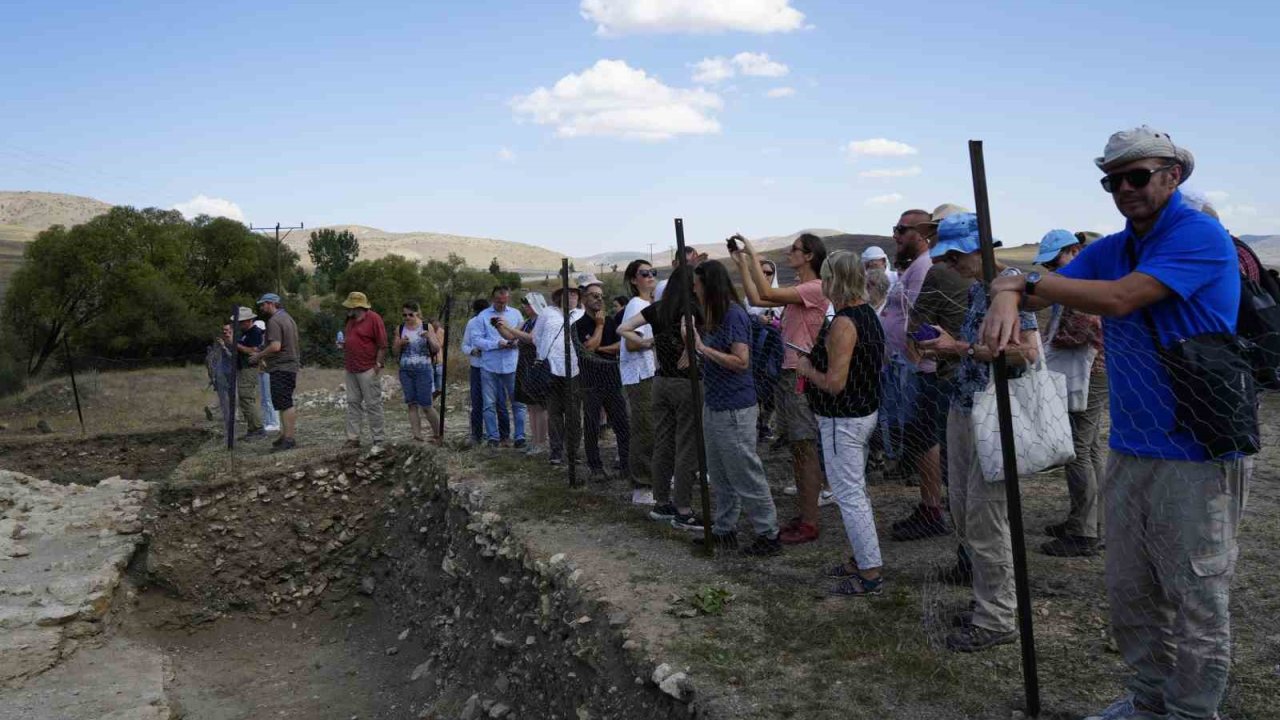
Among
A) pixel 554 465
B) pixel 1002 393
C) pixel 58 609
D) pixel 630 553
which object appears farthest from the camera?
pixel 554 465

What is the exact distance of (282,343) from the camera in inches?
419

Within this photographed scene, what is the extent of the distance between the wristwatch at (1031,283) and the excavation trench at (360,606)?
274 cm

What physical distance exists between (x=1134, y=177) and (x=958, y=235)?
5.50ft

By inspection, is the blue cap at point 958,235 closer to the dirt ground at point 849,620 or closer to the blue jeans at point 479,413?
the dirt ground at point 849,620

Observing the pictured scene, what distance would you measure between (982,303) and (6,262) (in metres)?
83.3

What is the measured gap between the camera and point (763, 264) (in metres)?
7.86

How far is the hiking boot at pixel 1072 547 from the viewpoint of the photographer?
506 centimetres

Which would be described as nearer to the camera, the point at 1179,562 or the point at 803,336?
the point at 1179,562

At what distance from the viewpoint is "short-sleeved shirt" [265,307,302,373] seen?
10.6 metres

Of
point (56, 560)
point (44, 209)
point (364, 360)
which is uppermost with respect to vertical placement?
point (44, 209)

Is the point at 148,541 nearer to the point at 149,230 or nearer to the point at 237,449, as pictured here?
the point at 237,449

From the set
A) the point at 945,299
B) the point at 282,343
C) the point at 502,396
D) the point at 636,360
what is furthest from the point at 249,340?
the point at 945,299

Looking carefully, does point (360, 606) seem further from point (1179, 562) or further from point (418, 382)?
point (1179, 562)

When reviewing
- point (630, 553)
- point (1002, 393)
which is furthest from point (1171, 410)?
point (630, 553)
